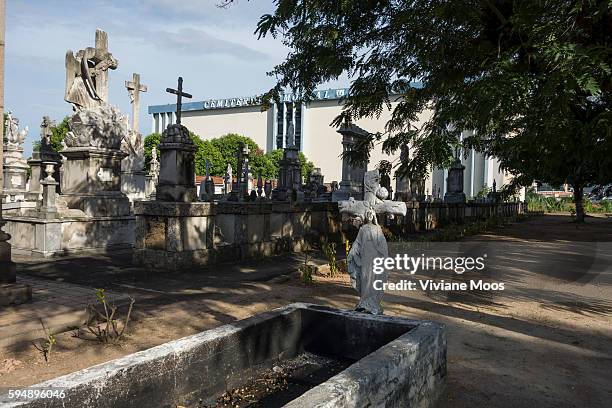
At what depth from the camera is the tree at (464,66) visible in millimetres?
4848

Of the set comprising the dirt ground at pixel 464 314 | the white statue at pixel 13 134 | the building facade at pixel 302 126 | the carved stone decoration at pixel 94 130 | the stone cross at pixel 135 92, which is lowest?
the dirt ground at pixel 464 314

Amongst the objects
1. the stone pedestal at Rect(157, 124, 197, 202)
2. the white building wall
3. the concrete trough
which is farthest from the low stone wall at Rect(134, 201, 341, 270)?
the white building wall

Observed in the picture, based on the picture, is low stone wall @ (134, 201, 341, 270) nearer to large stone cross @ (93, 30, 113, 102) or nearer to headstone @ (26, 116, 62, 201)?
large stone cross @ (93, 30, 113, 102)

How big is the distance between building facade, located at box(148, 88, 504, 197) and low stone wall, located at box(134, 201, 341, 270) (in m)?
48.2

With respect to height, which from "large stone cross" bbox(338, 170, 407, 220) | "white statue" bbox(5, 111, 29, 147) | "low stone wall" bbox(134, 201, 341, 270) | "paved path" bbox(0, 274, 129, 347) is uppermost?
"white statue" bbox(5, 111, 29, 147)

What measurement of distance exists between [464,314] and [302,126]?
72.6 metres

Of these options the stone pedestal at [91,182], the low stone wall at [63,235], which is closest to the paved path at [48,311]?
the low stone wall at [63,235]

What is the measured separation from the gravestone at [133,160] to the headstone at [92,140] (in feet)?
29.0

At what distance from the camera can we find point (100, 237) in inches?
448

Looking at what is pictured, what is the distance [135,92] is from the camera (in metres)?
21.7

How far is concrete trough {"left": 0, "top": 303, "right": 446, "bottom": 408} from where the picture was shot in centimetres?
253

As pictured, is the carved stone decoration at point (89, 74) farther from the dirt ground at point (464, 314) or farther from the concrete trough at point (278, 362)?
A: the concrete trough at point (278, 362)

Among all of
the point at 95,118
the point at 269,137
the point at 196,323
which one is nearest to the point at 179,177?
the point at 95,118

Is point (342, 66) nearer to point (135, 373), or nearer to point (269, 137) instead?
point (135, 373)
